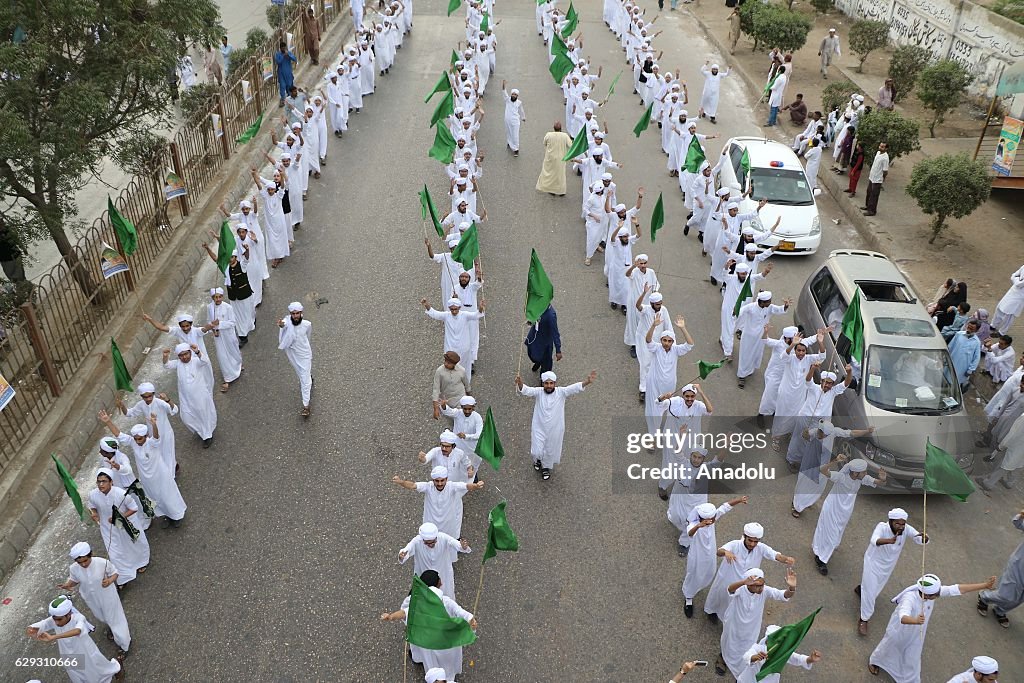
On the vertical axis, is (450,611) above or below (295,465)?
above

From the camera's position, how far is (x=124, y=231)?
1051 centimetres

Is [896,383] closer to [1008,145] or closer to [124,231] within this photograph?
[1008,145]

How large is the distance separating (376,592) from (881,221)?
36.7ft

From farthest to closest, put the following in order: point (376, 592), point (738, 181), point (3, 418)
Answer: point (738, 181) < point (3, 418) < point (376, 592)

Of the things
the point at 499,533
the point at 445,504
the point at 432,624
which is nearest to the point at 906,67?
the point at 445,504

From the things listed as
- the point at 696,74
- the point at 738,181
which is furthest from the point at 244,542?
the point at 696,74

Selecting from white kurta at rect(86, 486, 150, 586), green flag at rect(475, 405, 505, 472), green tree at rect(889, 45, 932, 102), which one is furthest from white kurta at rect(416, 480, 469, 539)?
green tree at rect(889, 45, 932, 102)

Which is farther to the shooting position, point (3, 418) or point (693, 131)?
point (693, 131)

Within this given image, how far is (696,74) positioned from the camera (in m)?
22.7

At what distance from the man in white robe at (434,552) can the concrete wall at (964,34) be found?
14818 mm

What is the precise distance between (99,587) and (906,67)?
17.6 meters

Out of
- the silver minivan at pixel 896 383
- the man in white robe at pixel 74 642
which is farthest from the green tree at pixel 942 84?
the man in white robe at pixel 74 642

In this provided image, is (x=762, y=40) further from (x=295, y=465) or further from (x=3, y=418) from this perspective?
(x=3, y=418)

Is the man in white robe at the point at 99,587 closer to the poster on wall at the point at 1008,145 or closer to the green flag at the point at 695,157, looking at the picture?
the green flag at the point at 695,157
